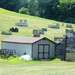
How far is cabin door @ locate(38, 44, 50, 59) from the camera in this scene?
155ft

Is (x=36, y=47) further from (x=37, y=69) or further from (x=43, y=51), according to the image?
(x=37, y=69)

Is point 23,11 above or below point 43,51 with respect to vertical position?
above

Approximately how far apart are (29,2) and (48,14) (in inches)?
743

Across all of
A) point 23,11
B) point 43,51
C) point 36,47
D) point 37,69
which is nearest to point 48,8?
point 23,11

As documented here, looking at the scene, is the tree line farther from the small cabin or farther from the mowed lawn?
the mowed lawn

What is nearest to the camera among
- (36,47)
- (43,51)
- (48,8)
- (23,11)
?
(36,47)

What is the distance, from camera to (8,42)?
50.3 meters

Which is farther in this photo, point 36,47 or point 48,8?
point 48,8

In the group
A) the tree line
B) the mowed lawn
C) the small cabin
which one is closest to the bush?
the tree line

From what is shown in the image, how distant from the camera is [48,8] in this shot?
144 metres

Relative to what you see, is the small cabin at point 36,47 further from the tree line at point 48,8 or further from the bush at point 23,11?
the bush at point 23,11

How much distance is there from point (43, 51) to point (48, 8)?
9752 cm

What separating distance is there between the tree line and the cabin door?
285 ft

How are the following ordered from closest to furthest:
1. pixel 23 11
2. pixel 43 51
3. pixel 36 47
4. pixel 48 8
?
pixel 36 47 < pixel 43 51 < pixel 48 8 < pixel 23 11
